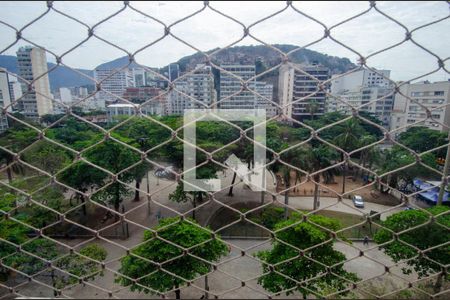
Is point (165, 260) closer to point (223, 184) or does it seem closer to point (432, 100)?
point (432, 100)

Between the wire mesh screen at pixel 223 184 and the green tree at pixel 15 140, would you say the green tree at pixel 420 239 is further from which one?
the green tree at pixel 15 140

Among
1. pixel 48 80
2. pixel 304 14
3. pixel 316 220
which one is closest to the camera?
pixel 304 14

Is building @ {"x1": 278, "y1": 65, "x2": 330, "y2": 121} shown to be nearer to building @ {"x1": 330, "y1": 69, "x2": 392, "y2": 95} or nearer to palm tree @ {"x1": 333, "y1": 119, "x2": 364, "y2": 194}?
building @ {"x1": 330, "y1": 69, "x2": 392, "y2": 95}

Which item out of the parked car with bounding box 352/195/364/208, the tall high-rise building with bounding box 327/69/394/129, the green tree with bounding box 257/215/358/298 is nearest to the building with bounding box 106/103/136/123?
the tall high-rise building with bounding box 327/69/394/129

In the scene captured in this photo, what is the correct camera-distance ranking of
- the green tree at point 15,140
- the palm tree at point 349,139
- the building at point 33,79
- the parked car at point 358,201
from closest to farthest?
the building at point 33,79
the green tree at point 15,140
the parked car at point 358,201
the palm tree at point 349,139

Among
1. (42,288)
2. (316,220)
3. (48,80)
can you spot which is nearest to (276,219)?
(316,220)

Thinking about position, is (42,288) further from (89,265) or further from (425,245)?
(425,245)

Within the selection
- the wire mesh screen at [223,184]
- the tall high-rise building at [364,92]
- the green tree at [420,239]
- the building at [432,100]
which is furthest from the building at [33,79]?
the green tree at [420,239]
